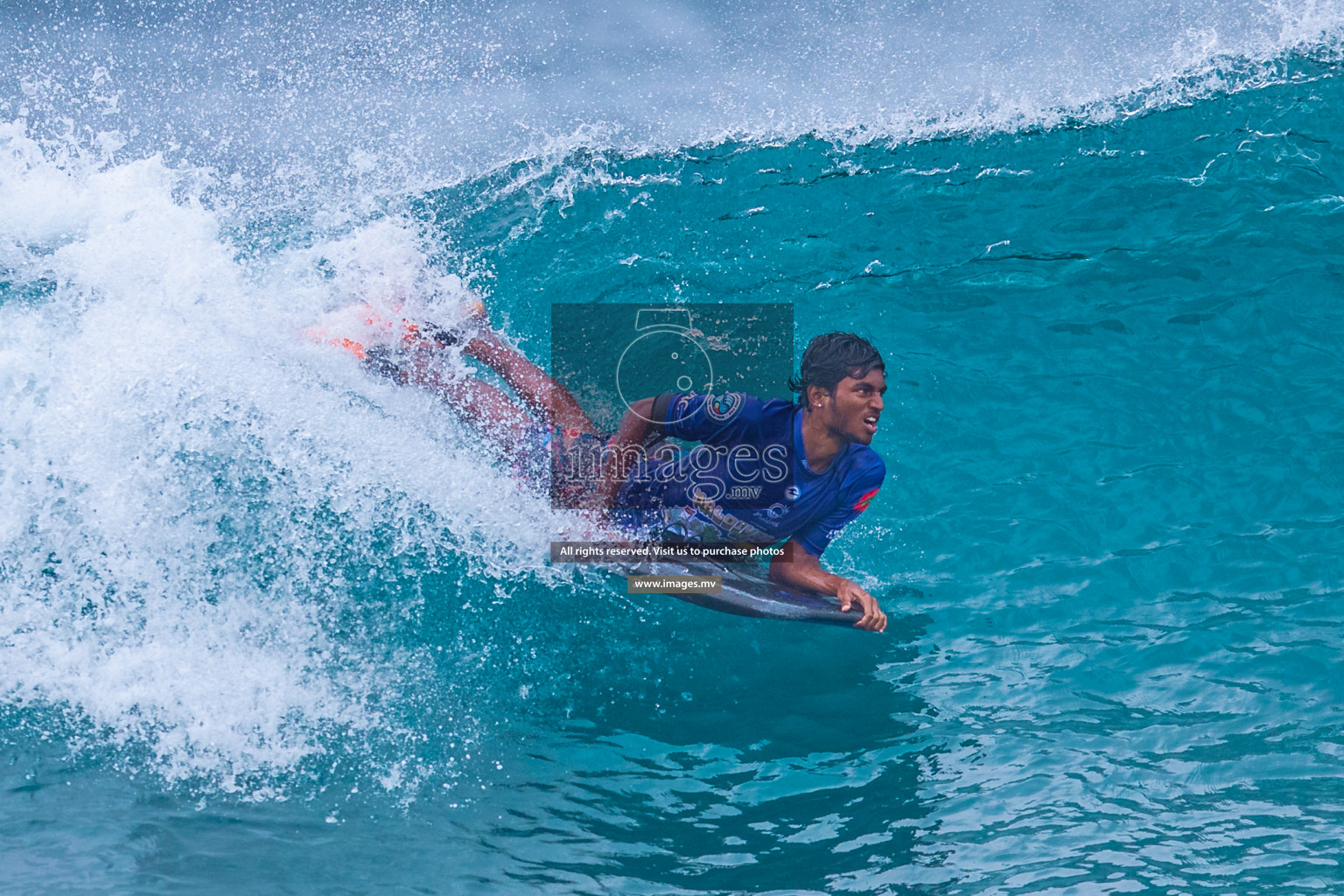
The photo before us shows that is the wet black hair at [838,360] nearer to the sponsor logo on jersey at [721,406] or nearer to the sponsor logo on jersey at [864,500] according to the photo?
the sponsor logo on jersey at [721,406]

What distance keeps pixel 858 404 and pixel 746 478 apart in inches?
22.0

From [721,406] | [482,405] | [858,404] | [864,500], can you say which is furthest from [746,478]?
[482,405]

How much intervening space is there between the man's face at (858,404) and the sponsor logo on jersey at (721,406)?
1.17ft

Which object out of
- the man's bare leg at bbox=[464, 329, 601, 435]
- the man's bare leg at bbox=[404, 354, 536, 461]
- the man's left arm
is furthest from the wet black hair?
the man's bare leg at bbox=[404, 354, 536, 461]

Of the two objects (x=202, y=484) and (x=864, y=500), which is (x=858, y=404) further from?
(x=202, y=484)

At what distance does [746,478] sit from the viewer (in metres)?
3.77

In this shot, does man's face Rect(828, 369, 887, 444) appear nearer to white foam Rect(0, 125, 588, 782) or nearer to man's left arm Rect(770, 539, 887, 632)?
man's left arm Rect(770, 539, 887, 632)

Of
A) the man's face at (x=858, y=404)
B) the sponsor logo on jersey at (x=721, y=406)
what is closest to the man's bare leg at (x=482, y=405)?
the sponsor logo on jersey at (x=721, y=406)

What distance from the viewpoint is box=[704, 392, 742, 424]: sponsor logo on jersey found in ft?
12.0

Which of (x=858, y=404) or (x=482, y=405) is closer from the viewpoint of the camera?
(x=858, y=404)

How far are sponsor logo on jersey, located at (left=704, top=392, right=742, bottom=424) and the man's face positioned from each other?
36 centimetres

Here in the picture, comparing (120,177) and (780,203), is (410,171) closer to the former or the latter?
(780,203)

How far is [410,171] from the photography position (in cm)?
771

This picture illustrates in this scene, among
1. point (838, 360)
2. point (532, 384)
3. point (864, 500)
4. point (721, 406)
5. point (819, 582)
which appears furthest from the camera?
point (532, 384)
